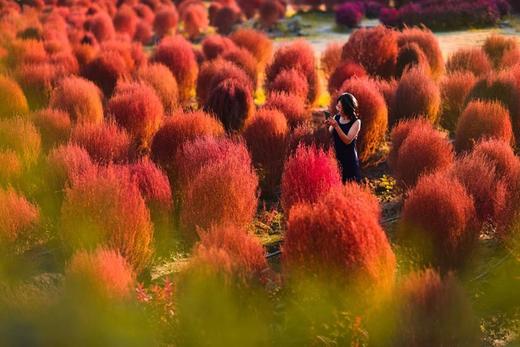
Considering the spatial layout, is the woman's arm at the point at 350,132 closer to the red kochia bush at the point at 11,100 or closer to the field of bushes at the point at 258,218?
the field of bushes at the point at 258,218

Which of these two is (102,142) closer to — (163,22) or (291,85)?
(291,85)

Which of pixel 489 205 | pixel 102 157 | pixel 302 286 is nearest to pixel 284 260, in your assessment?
pixel 302 286

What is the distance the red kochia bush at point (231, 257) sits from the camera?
418 cm

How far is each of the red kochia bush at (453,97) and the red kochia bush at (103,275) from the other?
6637mm

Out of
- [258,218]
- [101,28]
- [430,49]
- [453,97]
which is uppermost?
[101,28]

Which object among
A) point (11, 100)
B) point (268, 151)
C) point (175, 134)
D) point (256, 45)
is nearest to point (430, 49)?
point (256, 45)

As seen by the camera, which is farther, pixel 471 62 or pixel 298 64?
pixel 298 64

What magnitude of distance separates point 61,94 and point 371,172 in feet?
15.5

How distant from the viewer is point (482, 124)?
7.57 m

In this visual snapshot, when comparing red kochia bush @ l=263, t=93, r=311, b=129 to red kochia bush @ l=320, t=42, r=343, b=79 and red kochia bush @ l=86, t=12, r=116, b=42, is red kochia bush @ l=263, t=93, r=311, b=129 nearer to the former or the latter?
red kochia bush @ l=320, t=42, r=343, b=79

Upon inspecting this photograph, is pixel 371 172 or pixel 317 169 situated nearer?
pixel 317 169

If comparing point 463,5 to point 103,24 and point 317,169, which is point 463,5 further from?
point 317,169

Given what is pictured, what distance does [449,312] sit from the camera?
3.79m

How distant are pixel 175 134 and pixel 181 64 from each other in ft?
16.1
